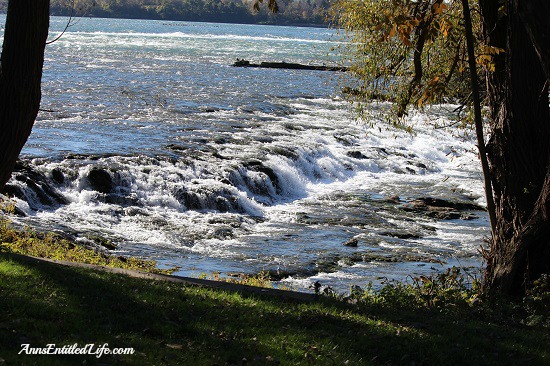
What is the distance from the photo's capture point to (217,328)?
259 inches

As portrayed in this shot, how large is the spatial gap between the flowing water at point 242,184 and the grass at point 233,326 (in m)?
2.90

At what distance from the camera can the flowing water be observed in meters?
15.0

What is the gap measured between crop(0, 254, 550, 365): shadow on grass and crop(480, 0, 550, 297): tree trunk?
130 centimetres

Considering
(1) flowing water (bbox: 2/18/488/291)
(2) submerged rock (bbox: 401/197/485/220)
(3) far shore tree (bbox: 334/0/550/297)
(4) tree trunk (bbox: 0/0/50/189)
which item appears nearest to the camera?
(4) tree trunk (bbox: 0/0/50/189)

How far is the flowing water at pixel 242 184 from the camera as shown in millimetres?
14977

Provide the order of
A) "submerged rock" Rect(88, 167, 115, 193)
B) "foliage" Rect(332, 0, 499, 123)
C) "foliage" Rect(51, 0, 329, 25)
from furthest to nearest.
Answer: "foliage" Rect(51, 0, 329, 25), "submerged rock" Rect(88, 167, 115, 193), "foliage" Rect(332, 0, 499, 123)

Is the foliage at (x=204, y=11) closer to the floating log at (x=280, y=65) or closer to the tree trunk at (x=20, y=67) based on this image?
the floating log at (x=280, y=65)

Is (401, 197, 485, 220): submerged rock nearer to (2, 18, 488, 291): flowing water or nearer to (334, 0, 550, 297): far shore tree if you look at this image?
(2, 18, 488, 291): flowing water

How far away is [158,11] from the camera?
118750 mm

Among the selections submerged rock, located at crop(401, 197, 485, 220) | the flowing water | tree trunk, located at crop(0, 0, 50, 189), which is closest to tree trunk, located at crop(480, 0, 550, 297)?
the flowing water

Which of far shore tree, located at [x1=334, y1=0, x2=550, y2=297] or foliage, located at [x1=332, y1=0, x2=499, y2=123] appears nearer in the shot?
far shore tree, located at [x1=334, y1=0, x2=550, y2=297]

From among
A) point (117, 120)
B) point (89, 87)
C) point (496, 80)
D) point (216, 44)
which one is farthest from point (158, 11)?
point (496, 80)

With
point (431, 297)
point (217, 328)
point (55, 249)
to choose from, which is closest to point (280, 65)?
point (55, 249)

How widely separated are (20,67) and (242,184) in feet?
40.4
